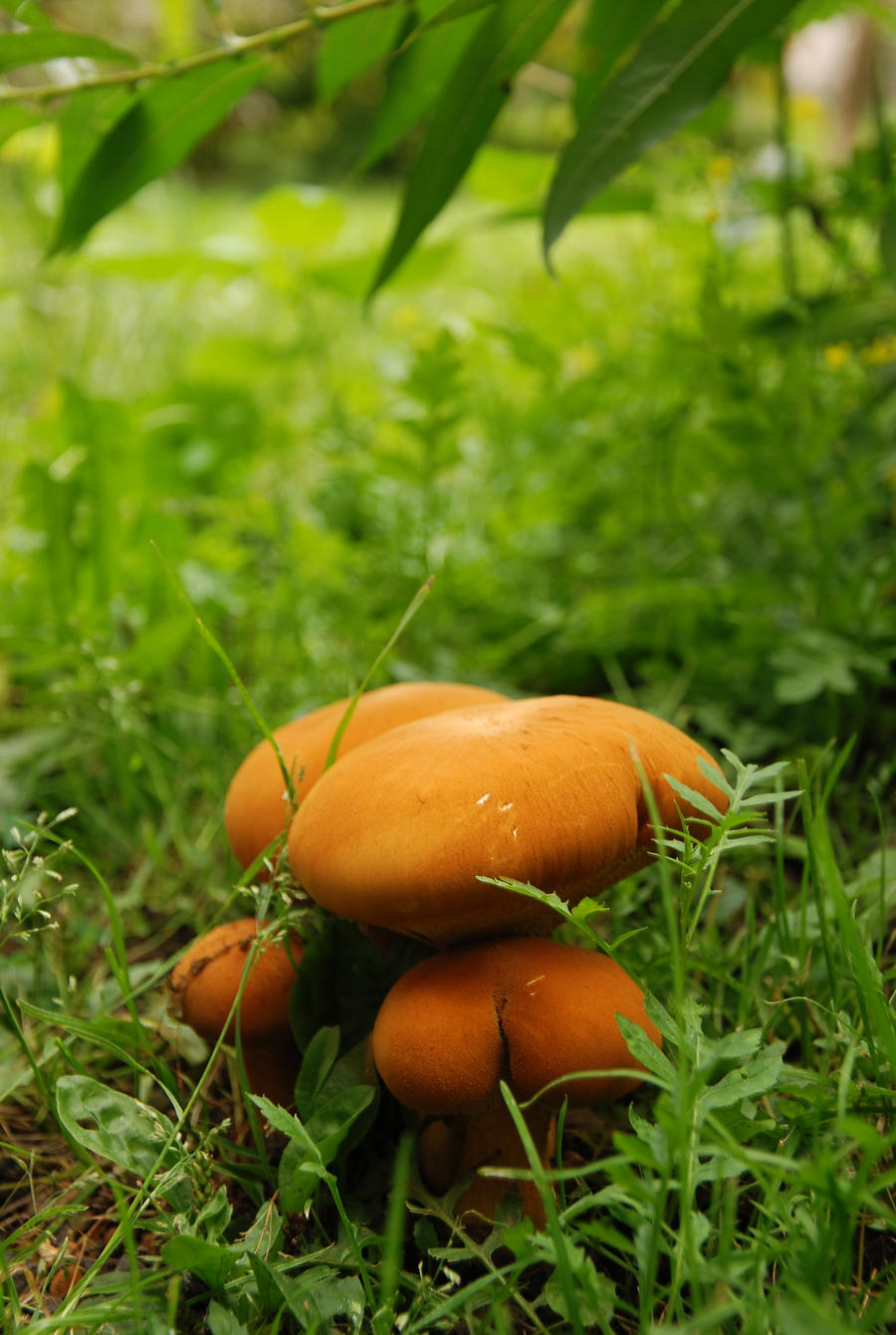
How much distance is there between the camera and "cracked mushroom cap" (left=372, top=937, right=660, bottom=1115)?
944 millimetres

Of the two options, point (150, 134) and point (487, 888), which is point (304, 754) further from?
point (150, 134)

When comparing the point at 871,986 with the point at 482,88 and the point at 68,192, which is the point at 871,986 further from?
the point at 68,192

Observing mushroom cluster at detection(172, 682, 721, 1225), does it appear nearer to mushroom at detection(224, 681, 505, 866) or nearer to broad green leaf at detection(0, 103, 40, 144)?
mushroom at detection(224, 681, 505, 866)

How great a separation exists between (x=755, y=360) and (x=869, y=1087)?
1.22 m

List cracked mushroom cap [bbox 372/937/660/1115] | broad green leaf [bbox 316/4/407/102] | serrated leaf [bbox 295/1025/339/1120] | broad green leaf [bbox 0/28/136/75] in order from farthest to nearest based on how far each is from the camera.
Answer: broad green leaf [bbox 316/4/407/102] < broad green leaf [bbox 0/28/136/75] < serrated leaf [bbox 295/1025/339/1120] < cracked mushroom cap [bbox 372/937/660/1115]

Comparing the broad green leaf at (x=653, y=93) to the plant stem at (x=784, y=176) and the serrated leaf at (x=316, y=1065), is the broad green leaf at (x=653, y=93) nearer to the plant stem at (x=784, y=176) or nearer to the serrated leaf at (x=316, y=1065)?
the plant stem at (x=784, y=176)

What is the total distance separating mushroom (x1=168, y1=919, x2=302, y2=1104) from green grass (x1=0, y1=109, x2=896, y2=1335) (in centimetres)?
Result: 7

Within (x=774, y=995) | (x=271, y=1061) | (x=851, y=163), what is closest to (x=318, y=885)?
(x=271, y=1061)

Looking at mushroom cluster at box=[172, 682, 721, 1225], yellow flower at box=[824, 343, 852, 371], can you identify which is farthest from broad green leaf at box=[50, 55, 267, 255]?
yellow flower at box=[824, 343, 852, 371]

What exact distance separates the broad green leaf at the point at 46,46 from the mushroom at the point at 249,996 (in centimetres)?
122

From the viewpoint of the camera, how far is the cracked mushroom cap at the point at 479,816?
3.05 feet

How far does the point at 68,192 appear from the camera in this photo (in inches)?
62.7

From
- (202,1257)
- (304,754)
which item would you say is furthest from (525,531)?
(202,1257)

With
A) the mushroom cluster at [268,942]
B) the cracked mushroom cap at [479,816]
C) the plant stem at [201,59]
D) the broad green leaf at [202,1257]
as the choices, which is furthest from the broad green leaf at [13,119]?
the broad green leaf at [202,1257]
